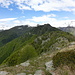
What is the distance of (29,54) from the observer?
14125cm

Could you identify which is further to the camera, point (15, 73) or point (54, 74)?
point (15, 73)

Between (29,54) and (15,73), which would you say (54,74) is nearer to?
(15,73)

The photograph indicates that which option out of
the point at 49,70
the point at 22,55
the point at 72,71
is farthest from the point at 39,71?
the point at 22,55

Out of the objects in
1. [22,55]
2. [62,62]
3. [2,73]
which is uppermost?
[62,62]

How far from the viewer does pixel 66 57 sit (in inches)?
775

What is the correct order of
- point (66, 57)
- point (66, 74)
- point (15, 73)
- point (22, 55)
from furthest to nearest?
1. point (22, 55)
2. point (66, 57)
3. point (15, 73)
4. point (66, 74)

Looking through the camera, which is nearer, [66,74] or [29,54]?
[66,74]

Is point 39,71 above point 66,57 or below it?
below

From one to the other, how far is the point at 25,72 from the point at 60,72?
5274mm

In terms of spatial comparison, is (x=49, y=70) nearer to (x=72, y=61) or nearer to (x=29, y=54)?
(x=72, y=61)

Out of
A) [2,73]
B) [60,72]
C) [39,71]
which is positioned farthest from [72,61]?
[2,73]

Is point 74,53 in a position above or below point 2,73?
above

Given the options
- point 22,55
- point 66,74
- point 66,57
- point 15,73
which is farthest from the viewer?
point 22,55

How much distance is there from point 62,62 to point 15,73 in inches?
290
